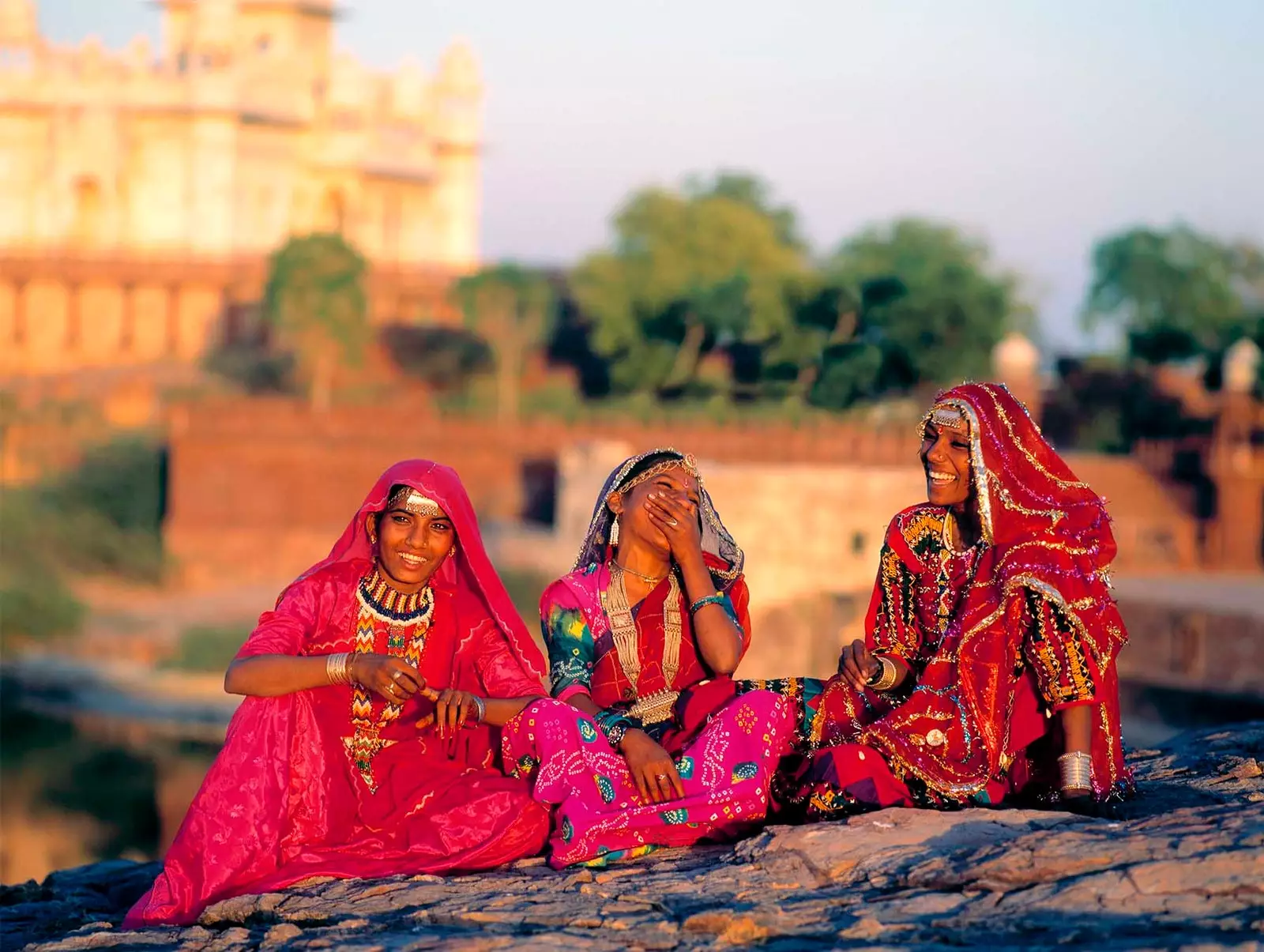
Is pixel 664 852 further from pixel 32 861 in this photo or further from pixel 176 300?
pixel 176 300

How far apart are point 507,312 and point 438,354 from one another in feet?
6.34

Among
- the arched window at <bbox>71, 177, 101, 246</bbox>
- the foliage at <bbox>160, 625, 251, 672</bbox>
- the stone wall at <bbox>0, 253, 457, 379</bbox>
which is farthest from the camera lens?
the arched window at <bbox>71, 177, 101, 246</bbox>

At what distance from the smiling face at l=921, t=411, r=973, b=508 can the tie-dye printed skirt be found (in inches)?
29.4

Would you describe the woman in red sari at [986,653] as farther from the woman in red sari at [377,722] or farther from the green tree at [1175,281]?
the green tree at [1175,281]

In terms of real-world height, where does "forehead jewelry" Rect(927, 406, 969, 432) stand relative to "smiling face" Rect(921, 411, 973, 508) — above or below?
above

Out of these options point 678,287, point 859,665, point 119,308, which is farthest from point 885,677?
point 119,308

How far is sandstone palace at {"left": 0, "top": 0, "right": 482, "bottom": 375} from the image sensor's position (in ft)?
129

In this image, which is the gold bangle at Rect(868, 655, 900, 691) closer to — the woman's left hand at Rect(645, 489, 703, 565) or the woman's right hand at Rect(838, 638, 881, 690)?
the woman's right hand at Rect(838, 638, 881, 690)

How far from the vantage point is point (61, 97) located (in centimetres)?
4234

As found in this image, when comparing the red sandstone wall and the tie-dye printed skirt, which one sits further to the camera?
the red sandstone wall

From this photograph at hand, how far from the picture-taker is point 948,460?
5578 millimetres

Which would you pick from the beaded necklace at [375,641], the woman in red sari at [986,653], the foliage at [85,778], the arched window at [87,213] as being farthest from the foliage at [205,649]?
the woman in red sari at [986,653]

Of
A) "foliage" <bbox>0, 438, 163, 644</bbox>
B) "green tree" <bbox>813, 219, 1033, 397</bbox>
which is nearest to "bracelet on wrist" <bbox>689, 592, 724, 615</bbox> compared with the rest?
"foliage" <bbox>0, 438, 163, 644</bbox>

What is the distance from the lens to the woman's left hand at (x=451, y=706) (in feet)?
17.4
